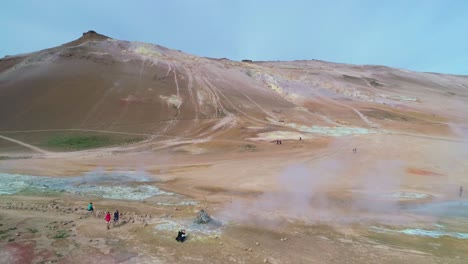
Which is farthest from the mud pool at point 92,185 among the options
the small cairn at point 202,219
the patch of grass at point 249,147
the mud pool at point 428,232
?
the patch of grass at point 249,147

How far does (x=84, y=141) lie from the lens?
2884 inches

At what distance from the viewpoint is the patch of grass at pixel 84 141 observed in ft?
233

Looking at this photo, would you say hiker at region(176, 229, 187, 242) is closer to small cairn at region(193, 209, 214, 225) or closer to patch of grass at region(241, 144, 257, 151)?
small cairn at region(193, 209, 214, 225)

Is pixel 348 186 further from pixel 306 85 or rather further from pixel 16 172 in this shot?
pixel 306 85

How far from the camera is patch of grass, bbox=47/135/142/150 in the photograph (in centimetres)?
7088

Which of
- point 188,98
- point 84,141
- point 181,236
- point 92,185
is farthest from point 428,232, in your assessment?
point 188,98

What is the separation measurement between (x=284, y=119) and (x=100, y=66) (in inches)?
2191

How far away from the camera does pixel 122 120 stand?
3344 inches

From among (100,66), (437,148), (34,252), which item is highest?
(100,66)

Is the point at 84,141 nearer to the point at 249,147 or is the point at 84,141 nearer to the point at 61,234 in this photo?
the point at 249,147

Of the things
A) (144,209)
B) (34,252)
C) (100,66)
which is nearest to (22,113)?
(100,66)

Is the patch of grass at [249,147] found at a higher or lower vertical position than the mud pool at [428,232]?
higher

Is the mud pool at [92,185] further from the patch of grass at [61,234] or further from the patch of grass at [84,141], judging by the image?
the patch of grass at [84,141]

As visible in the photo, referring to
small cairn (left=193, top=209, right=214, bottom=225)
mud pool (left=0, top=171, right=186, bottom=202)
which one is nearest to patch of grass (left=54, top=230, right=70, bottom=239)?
small cairn (left=193, top=209, right=214, bottom=225)
